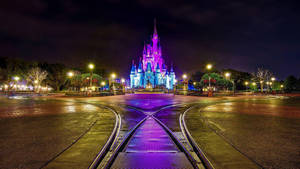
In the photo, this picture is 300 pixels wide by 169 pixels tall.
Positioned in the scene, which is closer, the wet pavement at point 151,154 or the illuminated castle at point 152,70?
the wet pavement at point 151,154

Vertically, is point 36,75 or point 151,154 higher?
point 36,75

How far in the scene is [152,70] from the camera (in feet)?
373

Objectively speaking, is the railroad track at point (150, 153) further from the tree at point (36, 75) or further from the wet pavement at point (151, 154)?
the tree at point (36, 75)

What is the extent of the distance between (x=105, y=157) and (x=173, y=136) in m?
2.99

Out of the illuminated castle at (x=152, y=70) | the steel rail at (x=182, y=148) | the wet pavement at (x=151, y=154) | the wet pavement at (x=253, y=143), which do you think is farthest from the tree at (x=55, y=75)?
the wet pavement at (x=253, y=143)

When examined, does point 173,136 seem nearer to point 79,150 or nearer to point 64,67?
point 79,150

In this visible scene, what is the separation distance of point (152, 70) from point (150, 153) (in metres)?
109

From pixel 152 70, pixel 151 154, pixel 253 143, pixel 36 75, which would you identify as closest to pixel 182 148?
pixel 151 154

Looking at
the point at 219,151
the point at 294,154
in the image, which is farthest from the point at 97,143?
the point at 294,154

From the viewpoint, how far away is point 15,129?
25.1ft

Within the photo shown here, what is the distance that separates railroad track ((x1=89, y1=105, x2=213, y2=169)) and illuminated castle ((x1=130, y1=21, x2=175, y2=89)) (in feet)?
318

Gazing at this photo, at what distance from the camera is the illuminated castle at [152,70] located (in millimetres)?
109875

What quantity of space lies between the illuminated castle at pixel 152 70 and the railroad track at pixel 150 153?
97.1 metres

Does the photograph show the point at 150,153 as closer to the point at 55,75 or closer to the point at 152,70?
the point at 55,75
